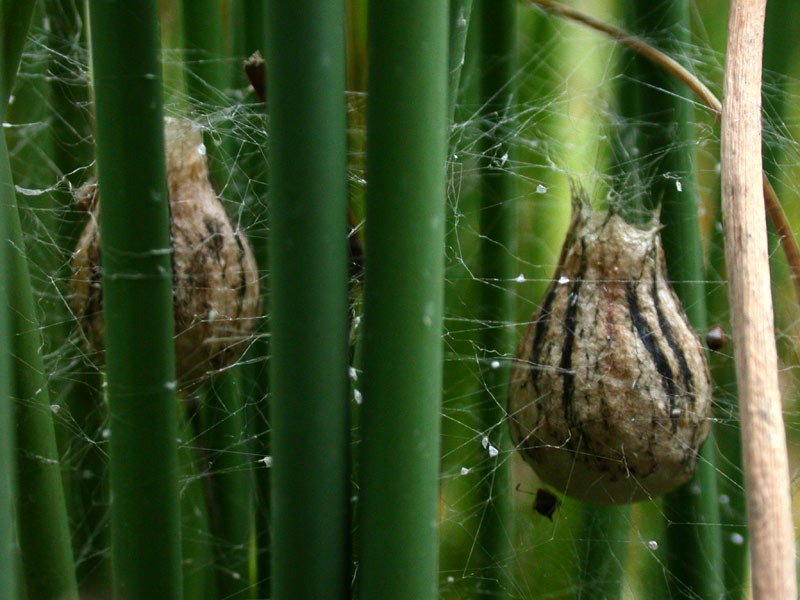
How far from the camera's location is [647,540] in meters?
0.63

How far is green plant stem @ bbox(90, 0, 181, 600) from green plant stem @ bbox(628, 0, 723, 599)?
311mm

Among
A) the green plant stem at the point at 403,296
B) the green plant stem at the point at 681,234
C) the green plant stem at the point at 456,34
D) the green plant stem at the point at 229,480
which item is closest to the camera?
the green plant stem at the point at 403,296

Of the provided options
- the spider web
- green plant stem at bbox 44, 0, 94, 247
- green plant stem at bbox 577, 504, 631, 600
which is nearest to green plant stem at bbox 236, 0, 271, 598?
the spider web

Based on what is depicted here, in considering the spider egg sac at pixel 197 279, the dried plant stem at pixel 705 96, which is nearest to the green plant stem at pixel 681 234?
the dried plant stem at pixel 705 96

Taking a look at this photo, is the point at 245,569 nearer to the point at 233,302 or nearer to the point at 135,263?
the point at 233,302

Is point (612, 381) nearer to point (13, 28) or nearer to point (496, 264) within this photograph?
point (496, 264)

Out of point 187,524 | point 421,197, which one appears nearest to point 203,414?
point 187,524

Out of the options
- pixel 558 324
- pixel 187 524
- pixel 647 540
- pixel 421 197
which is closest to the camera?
pixel 421 197

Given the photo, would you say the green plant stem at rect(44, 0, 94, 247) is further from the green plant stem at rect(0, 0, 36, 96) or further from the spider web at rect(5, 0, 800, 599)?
the green plant stem at rect(0, 0, 36, 96)

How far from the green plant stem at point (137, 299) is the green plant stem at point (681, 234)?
31cm

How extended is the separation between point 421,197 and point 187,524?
55 cm

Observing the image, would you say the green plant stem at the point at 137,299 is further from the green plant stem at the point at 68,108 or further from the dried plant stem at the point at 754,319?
the green plant stem at the point at 68,108

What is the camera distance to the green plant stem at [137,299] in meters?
0.33

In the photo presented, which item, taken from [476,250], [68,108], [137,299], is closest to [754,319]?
[137,299]
